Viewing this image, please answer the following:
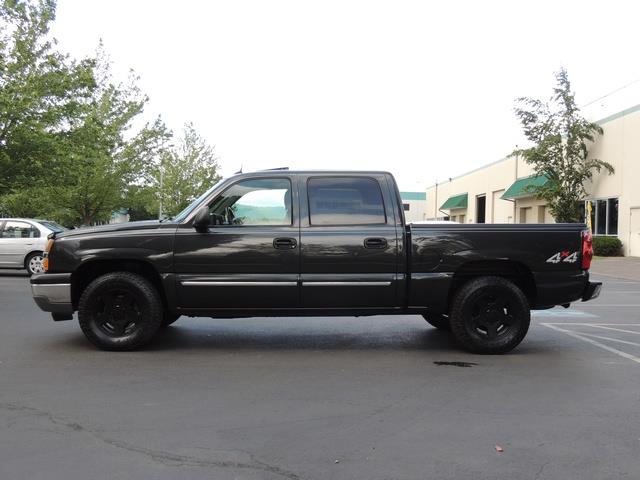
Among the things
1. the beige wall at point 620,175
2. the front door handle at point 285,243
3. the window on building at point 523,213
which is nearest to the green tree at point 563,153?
the beige wall at point 620,175

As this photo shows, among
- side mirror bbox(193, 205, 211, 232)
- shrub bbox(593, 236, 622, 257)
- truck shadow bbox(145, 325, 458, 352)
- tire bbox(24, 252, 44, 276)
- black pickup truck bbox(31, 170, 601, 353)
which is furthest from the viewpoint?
shrub bbox(593, 236, 622, 257)

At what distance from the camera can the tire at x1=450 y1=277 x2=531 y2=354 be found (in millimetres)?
6352

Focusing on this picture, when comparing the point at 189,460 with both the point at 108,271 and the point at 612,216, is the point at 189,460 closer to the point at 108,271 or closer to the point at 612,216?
the point at 108,271

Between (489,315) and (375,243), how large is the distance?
154cm

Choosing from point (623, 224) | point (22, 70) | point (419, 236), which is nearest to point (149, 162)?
point (22, 70)

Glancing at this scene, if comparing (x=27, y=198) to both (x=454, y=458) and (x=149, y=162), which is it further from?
(x=454, y=458)

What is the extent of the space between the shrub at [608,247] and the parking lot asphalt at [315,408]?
67.1 ft

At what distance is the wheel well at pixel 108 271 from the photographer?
6393 mm

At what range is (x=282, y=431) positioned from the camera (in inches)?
158

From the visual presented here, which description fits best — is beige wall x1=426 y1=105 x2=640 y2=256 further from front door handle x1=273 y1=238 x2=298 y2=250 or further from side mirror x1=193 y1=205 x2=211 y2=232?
side mirror x1=193 y1=205 x2=211 y2=232

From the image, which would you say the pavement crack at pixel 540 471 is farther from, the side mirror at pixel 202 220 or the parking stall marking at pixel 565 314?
the parking stall marking at pixel 565 314

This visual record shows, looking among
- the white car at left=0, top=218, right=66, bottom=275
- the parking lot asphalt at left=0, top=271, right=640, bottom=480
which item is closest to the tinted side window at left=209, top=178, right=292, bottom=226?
the parking lot asphalt at left=0, top=271, right=640, bottom=480

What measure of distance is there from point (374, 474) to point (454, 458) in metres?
0.56

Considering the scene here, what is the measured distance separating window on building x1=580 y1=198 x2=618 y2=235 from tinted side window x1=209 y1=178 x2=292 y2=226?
1006 inches
